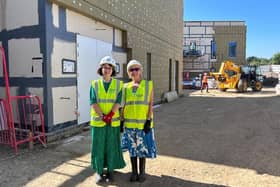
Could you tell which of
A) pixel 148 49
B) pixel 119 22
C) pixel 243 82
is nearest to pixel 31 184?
pixel 119 22

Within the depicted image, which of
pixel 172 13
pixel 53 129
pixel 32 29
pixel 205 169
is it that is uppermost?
pixel 172 13

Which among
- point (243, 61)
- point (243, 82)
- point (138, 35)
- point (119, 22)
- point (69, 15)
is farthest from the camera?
point (243, 61)

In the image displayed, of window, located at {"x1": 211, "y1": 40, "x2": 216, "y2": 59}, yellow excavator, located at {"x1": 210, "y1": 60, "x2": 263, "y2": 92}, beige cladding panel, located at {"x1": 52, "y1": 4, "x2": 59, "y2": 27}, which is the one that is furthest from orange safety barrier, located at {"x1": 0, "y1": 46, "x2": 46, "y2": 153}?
window, located at {"x1": 211, "y1": 40, "x2": 216, "y2": 59}

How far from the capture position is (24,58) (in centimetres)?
610

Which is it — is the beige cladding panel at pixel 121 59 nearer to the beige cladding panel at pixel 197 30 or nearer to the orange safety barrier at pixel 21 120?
the orange safety barrier at pixel 21 120

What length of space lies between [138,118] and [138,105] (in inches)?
7.2

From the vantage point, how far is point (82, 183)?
388 cm

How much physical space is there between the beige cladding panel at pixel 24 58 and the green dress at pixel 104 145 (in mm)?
2628

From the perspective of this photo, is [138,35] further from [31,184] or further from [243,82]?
[243,82]

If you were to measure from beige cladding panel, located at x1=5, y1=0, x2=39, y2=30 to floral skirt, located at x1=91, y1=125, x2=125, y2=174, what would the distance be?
327cm

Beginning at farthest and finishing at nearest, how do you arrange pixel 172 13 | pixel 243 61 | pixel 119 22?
1. pixel 243 61
2. pixel 172 13
3. pixel 119 22

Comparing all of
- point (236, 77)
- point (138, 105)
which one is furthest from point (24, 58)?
point (236, 77)

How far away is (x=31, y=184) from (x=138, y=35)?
794 cm

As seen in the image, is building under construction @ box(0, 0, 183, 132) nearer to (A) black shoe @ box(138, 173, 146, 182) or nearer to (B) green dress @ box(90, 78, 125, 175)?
(B) green dress @ box(90, 78, 125, 175)
